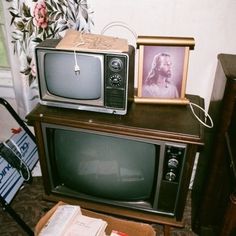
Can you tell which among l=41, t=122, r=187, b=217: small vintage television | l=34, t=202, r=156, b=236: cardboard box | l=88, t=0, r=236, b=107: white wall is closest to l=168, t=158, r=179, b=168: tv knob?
l=41, t=122, r=187, b=217: small vintage television

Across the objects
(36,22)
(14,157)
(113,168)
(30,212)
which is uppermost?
(36,22)

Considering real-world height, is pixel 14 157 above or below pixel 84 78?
below

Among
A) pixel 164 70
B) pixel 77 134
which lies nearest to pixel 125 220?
pixel 77 134

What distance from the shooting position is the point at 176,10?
1.48m

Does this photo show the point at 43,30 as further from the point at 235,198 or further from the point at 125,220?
the point at 235,198

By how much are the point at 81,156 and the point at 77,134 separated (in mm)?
122

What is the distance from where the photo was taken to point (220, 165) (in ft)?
4.53

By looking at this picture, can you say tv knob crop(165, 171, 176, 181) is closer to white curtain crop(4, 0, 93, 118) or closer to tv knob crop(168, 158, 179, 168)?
tv knob crop(168, 158, 179, 168)

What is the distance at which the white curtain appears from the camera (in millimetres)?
1450

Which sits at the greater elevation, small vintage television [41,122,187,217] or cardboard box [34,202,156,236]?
small vintage television [41,122,187,217]

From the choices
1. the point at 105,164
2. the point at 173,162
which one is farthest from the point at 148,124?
the point at 105,164

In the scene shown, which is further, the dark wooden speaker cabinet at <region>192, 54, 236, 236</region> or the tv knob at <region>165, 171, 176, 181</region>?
the tv knob at <region>165, 171, 176, 181</region>

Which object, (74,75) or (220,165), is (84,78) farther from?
(220,165)

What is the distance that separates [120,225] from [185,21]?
1082 millimetres
